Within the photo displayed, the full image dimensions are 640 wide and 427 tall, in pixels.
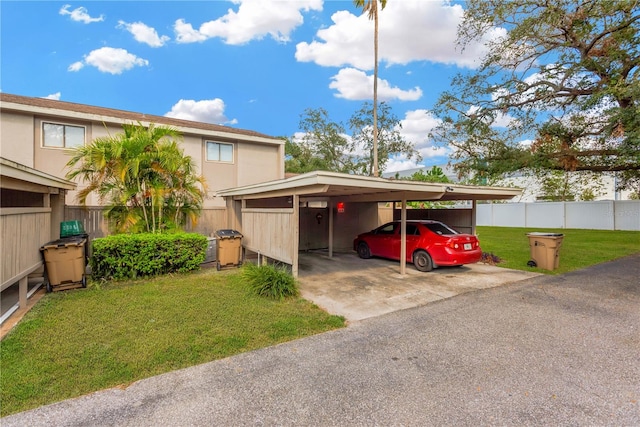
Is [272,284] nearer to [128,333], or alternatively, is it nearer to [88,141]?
[128,333]

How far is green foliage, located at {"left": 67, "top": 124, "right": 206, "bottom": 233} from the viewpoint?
7375 millimetres

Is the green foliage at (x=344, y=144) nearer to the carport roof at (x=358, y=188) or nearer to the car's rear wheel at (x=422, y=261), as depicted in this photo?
the carport roof at (x=358, y=188)

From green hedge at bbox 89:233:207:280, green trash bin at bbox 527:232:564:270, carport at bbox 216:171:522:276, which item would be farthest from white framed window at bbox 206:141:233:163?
green trash bin at bbox 527:232:564:270

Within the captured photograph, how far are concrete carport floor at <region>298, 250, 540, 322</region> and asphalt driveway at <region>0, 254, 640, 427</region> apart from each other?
31.7 inches

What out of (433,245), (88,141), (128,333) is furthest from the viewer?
(88,141)

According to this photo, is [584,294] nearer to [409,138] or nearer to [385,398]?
[385,398]

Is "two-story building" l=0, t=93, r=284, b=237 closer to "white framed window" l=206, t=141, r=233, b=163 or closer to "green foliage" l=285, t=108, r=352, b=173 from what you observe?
"white framed window" l=206, t=141, r=233, b=163

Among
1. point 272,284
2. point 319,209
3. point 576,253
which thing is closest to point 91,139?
point 319,209

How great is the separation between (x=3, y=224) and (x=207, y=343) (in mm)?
3427

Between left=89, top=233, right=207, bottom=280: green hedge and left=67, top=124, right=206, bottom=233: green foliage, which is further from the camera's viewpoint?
left=67, top=124, right=206, bottom=233: green foliage

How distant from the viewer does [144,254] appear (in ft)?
23.1

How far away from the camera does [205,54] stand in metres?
12.4

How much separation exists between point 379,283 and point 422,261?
80.1 inches

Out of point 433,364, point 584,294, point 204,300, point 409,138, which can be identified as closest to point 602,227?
point 409,138
